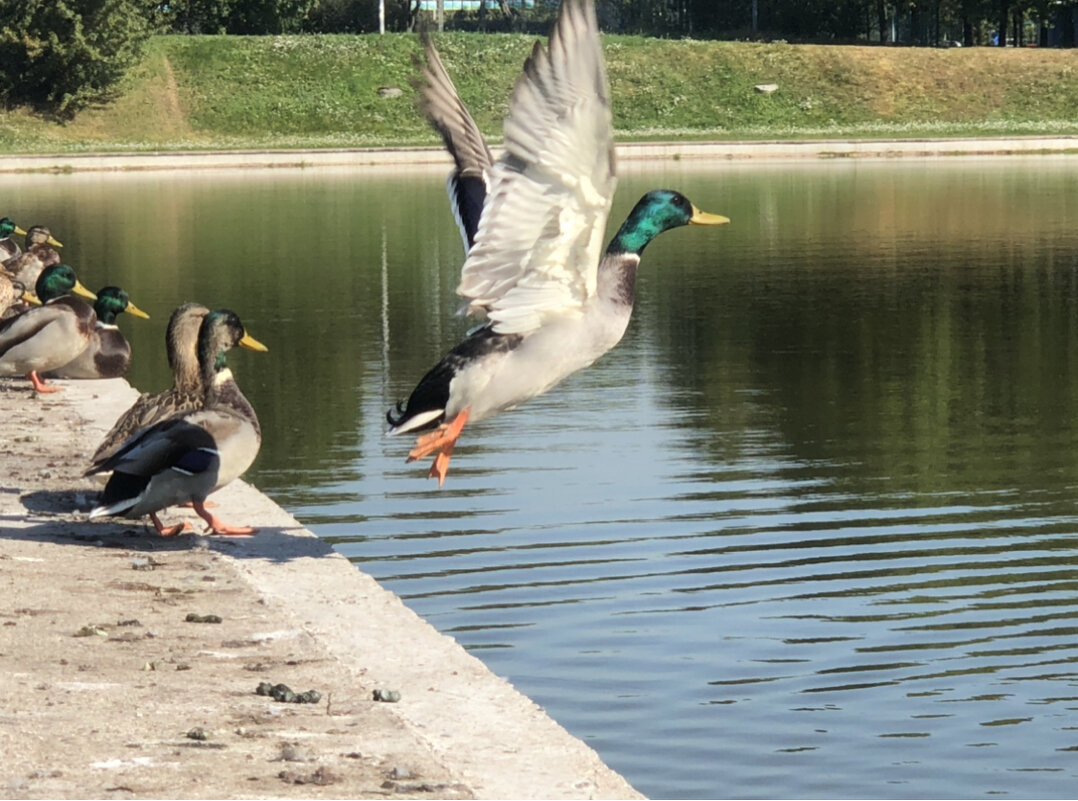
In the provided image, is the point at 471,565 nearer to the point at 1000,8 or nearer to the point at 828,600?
the point at 828,600

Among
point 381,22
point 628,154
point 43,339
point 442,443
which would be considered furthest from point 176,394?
point 381,22

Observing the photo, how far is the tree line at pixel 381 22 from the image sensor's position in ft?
230

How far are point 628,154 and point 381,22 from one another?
31.9 metres

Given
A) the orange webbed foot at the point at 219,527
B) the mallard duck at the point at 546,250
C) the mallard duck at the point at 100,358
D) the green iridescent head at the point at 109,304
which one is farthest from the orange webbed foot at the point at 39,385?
the mallard duck at the point at 546,250

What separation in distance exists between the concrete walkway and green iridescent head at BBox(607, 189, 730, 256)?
1853 mm

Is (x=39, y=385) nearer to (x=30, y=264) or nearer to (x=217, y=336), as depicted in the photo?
(x=217, y=336)

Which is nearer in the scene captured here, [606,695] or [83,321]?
[606,695]

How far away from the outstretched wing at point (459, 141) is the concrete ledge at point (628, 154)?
45.3m

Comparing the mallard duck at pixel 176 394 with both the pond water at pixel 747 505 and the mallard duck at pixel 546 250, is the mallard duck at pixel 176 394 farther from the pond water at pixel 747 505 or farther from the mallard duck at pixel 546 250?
the mallard duck at pixel 546 250

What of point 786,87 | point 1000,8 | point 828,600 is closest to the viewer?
point 828,600

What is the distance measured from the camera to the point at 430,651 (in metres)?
6.73

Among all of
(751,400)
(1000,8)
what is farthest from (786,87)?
(751,400)

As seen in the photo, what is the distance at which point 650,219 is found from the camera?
8.52 m

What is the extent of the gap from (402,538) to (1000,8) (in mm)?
82347
